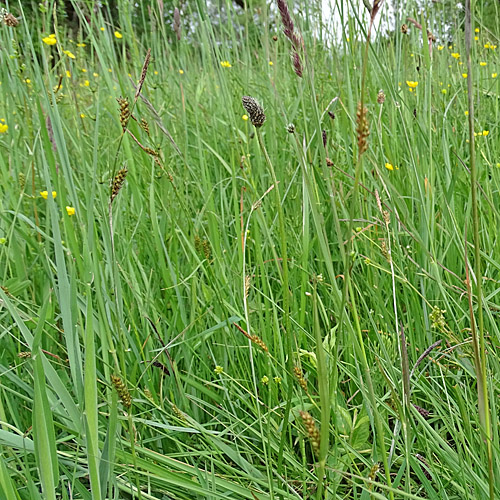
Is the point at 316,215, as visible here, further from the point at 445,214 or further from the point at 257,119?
the point at 445,214

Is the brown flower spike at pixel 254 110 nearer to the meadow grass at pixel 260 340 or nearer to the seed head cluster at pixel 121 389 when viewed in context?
the meadow grass at pixel 260 340

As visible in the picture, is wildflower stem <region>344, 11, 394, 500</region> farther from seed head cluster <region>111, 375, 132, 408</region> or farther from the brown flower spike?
seed head cluster <region>111, 375, 132, 408</region>

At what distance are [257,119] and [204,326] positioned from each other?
1.77 ft

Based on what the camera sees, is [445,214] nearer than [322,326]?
Yes

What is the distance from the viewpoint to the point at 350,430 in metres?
0.68

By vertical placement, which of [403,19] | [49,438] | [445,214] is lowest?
[49,438]

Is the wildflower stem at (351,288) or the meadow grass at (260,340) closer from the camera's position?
the wildflower stem at (351,288)

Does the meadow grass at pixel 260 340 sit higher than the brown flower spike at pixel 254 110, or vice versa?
the brown flower spike at pixel 254 110

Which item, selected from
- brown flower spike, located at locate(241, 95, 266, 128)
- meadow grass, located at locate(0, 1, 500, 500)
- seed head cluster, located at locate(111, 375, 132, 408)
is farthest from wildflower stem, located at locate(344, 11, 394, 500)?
seed head cluster, located at locate(111, 375, 132, 408)

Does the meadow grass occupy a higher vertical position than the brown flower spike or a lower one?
lower

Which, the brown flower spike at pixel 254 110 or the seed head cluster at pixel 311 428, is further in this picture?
the brown flower spike at pixel 254 110

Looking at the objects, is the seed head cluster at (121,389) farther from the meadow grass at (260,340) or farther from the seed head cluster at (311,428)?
the seed head cluster at (311,428)

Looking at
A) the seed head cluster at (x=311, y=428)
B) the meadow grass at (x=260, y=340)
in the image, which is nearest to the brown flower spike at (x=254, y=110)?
the meadow grass at (x=260, y=340)

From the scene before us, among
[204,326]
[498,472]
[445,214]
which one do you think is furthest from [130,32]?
[498,472]
